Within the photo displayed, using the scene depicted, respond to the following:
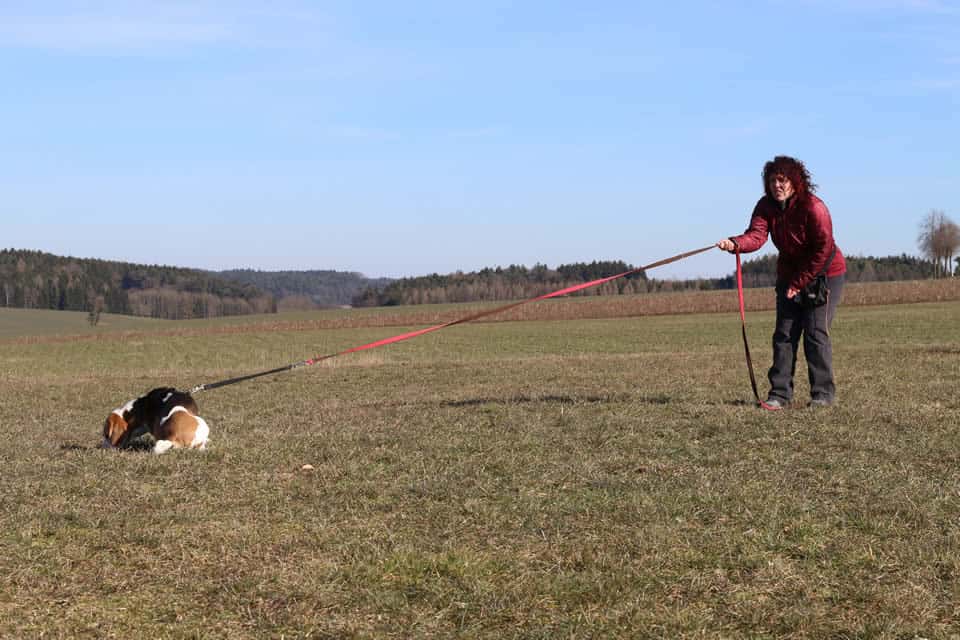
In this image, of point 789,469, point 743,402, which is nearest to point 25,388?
point 743,402

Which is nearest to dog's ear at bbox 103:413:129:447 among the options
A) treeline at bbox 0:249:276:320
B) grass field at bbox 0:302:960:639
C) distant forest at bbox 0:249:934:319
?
grass field at bbox 0:302:960:639

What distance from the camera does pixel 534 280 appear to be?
488ft

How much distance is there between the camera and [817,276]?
9.41 meters

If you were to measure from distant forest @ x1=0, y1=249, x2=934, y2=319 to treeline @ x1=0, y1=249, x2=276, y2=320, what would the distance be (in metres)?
0.15

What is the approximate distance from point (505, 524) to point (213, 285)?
526ft

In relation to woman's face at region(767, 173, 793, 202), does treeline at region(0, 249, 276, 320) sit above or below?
above

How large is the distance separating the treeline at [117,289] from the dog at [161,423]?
134772 mm

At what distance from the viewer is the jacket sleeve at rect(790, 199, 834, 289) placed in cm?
928

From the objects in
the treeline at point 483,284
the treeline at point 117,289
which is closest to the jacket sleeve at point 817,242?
the treeline at point 483,284

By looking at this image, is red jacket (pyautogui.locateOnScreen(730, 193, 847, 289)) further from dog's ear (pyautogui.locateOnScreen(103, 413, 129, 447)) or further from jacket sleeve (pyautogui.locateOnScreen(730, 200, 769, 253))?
dog's ear (pyautogui.locateOnScreen(103, 413, 129, 447))

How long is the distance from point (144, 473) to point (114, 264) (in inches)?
6621

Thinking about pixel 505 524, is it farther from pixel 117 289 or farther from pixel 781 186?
pixel 117 289

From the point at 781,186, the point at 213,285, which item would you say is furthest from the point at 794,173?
the point at 213,285

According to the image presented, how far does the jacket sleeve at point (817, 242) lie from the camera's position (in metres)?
9.28
